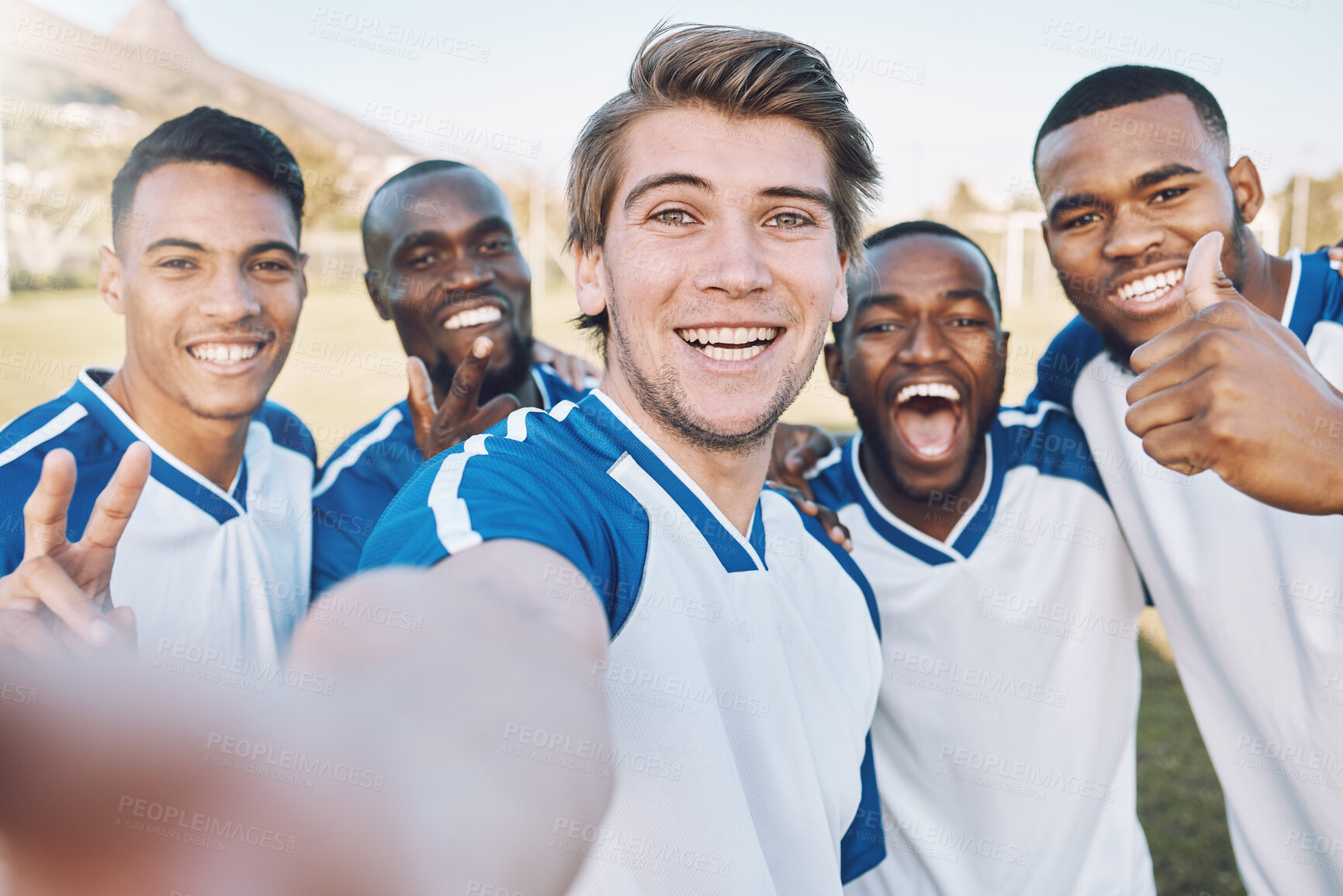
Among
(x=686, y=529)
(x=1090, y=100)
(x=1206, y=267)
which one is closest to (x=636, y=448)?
(x=686, y=529)

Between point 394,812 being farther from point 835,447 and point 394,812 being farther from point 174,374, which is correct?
point 835,447

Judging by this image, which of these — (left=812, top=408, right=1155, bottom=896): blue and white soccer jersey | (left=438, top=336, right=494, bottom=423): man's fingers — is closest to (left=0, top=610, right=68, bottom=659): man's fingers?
(left=438, top=336, right=494, bottom=423): man's fingers

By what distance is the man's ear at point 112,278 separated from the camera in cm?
243

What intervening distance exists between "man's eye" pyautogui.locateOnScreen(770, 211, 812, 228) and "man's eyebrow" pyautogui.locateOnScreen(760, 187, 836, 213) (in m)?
0.04

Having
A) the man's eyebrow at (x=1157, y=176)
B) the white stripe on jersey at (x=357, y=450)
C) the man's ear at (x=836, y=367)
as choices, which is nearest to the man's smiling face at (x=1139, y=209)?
the man's eyebrow at (x=1157, y=176)

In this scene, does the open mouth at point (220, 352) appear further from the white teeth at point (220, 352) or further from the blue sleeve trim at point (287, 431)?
the blue sleeve trim at point (287, 431)

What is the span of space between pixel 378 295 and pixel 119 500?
165 cm

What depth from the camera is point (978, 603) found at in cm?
256

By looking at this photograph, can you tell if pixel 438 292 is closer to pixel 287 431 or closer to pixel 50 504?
pixel 287 431

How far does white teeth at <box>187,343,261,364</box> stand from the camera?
7.80 ft

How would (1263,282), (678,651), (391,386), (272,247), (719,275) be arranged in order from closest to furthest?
(678,651) < (719,275) < (272,247) < (1263,282) < (391,386)

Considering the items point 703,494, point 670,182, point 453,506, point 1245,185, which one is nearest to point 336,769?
point 453,506

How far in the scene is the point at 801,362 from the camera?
6.23 feet

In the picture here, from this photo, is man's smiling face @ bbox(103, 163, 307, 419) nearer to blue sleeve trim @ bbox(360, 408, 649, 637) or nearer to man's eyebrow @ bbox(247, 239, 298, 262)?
man's eyebrow @ bbox(247, 239, 298, 262)
